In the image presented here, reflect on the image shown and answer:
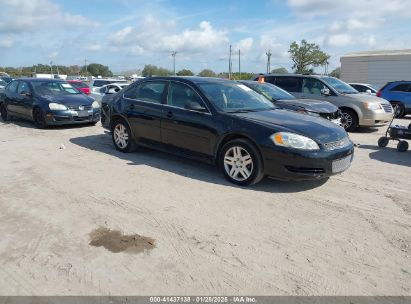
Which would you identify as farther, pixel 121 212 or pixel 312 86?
pixel 312 86

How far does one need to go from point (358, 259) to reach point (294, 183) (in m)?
2.23

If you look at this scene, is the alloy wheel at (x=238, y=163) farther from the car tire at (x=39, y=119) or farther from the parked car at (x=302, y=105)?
the car tire at (x=39, y=119)

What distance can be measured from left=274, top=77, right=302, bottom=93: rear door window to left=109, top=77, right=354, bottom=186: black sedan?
18.1ft

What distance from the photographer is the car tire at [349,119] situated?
11055 mm

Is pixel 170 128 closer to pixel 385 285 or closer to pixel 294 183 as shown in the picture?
pixel 294 183

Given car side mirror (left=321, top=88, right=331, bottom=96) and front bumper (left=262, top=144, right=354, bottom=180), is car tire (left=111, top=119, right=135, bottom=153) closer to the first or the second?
front bumper (left=262, top=144, right=354, bottom=180)

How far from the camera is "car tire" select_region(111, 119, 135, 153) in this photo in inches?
287

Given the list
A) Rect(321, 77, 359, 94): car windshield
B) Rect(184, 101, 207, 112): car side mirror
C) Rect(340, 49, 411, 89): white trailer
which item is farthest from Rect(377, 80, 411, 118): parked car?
Rect(340, 49, 411, 89): white trailer

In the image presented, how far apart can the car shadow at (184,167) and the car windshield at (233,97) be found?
1.13m

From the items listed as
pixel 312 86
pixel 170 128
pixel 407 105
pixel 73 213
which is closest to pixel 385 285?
pixel 73 213

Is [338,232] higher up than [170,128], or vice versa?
[170,128]

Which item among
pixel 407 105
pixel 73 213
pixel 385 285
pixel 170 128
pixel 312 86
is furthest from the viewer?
pixel 407 105

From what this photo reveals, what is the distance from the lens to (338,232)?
3.92 metres

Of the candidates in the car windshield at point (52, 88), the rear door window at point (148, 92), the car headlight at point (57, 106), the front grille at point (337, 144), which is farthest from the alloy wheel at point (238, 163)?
the car windshield at point (52, 88)
